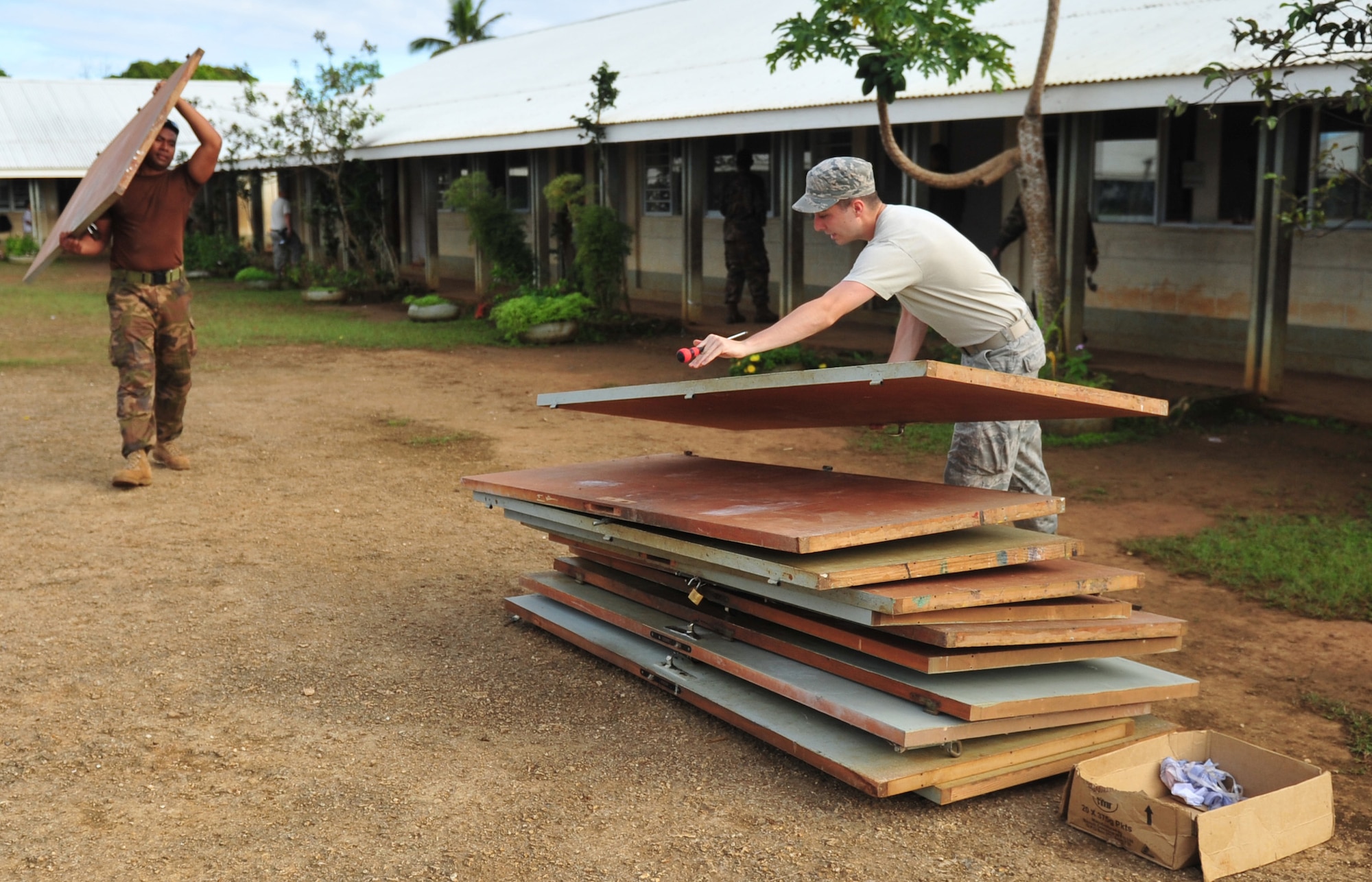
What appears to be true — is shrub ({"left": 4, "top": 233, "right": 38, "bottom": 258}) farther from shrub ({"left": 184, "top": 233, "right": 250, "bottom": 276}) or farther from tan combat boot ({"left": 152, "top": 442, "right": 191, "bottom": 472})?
tan combat boot ({"left": 152, "top": 442, "right": 191, "bottom": 472})

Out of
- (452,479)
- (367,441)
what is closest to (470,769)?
(452,479)

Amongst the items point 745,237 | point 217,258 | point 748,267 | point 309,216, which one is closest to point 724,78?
point 745,237

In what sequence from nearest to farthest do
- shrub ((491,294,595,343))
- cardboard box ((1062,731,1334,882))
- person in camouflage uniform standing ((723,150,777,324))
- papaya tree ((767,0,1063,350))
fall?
cardboard box ((1062,731,1334,882)) < papaya tree ((767,0,1063,350)) < shrub ((491,294,595,343)) < person in camouflage uniform standing ((723,150,777,324))

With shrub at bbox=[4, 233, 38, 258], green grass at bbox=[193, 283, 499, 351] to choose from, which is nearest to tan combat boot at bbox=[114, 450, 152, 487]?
green grass at bbox=[193, 283, 499, 351]

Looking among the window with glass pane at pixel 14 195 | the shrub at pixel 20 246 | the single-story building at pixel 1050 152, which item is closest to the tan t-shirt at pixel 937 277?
the single-story building at pixel 1050 152

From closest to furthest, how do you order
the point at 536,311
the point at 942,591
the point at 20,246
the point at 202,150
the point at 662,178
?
the point at 942,591, the point at 202,150, the point at 536,311, the point at 662,178, the point at 20,246

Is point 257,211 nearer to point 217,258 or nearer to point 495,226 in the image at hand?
point 217,258

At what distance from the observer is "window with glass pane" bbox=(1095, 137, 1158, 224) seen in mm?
12484

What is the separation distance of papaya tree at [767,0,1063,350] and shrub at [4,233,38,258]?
30074 mm

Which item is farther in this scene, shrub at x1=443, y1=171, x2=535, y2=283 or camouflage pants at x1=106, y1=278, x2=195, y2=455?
shrub at x1=443, y1=171, x2=535, y2=283

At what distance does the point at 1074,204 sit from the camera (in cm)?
1023

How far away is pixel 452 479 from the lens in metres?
7.78

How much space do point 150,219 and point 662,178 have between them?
12.6 metres

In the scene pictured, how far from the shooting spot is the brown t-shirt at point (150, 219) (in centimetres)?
715
